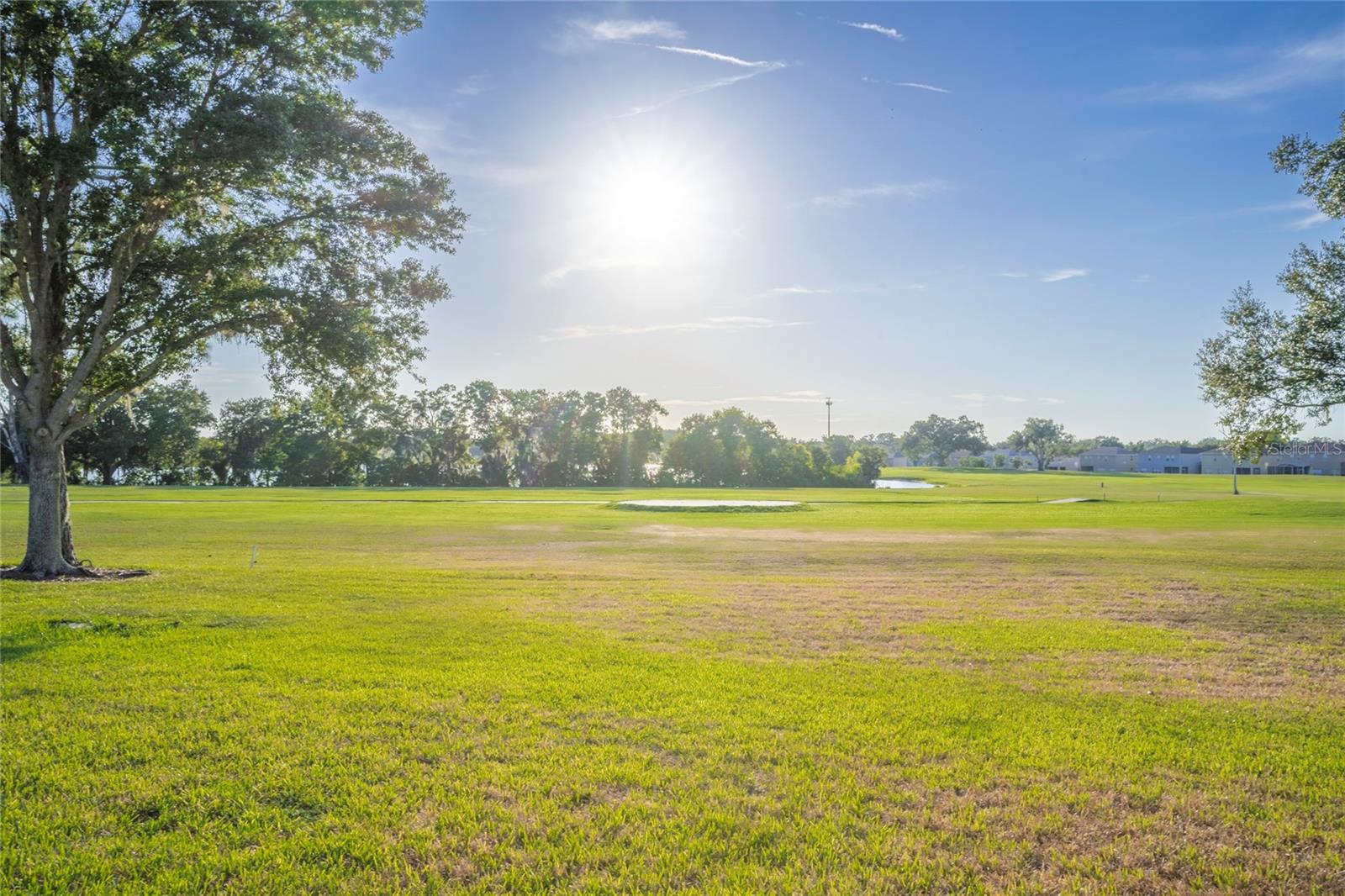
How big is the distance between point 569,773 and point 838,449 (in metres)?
118

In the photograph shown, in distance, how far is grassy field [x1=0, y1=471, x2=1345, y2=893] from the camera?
4633 millimetres

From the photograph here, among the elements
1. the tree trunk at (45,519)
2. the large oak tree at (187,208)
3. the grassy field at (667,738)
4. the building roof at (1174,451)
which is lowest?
the grassy field at (667,738)

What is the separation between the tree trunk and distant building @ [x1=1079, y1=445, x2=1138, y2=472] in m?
198

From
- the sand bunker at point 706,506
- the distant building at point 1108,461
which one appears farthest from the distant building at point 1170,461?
the sand bunker at point 706,506

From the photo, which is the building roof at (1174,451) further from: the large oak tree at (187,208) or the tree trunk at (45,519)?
the tree trunk at (45,519)

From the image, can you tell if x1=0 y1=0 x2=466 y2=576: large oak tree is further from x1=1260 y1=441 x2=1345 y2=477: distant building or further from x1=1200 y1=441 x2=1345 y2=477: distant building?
x1=1260 y1=441 x2=1345 y2=477: distant building

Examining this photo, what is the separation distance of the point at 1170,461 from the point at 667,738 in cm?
20682

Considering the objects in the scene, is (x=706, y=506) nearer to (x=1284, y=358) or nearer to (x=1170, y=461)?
(x=1284, y=358)

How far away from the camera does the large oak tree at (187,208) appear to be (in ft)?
45.6

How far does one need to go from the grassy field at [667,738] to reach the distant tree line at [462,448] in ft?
265

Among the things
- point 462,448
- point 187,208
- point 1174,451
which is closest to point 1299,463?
point 1174,451

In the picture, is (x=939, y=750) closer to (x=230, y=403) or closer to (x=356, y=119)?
(x=356, y=119)

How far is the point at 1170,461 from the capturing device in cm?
17825

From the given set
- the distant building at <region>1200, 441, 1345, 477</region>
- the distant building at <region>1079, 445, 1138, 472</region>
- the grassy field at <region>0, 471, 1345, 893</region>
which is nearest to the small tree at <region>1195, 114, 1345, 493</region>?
the grassy field at <region>0, 471, 1345, 893</region>
